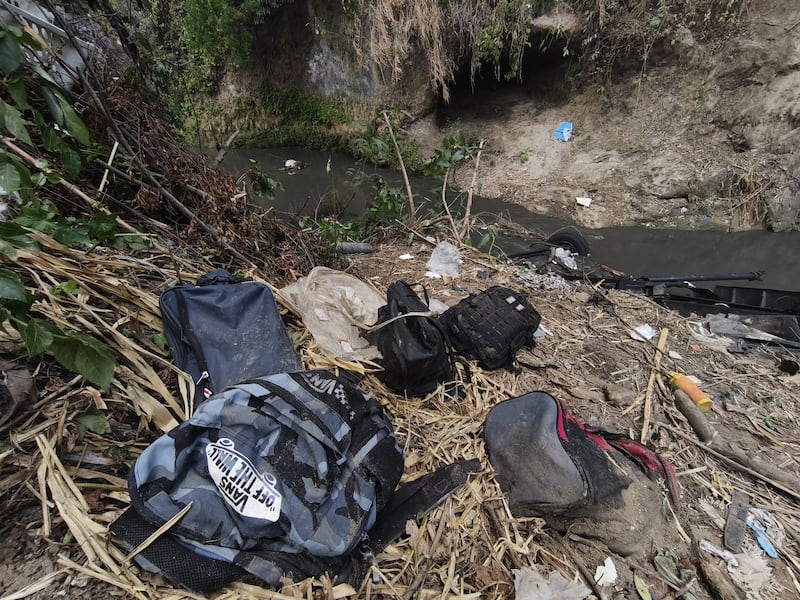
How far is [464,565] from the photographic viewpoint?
1.29 metres

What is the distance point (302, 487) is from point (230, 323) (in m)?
0.92

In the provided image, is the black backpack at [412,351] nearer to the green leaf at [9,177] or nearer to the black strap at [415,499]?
the black strap at [415,499]

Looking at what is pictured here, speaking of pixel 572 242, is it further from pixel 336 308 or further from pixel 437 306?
pixel 336 308

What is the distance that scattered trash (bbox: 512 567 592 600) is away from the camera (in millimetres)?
1199

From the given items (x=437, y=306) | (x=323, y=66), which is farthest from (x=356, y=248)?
(x=323, y=66)

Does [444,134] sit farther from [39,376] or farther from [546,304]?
[39,376]

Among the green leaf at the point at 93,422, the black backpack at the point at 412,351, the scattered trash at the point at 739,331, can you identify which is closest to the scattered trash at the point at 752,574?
the black backpack at the point at 412,351

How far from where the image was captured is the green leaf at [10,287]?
96 centimetres

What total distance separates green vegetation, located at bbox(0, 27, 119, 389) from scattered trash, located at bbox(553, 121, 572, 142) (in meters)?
8.11

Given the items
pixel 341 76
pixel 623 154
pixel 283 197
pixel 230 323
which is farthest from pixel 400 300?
pixel 341 76

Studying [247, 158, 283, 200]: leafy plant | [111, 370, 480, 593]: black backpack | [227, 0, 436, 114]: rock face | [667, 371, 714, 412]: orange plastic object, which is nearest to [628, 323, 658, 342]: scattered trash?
[667, 371, 714, 412]: orange plastic object

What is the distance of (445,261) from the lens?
3428 mm

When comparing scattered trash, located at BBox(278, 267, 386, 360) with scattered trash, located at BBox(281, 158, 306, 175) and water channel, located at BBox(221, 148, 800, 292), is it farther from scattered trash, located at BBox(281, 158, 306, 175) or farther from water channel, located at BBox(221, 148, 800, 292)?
scattered trash, located at BBox(281, 158, 306, 175)

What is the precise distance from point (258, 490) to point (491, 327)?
1.50m
